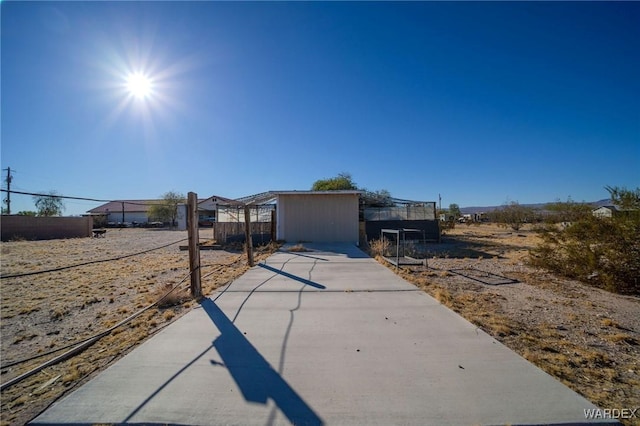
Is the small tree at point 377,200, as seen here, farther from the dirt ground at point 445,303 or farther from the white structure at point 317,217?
the dirt ground at point 445,303

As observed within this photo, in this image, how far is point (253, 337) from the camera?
135 inches

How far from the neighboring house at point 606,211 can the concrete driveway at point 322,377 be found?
17.7ft

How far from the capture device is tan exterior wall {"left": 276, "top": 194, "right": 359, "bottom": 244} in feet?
49.5

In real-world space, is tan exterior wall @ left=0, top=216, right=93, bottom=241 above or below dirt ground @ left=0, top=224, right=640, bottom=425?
above

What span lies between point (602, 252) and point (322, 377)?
753 centimetres

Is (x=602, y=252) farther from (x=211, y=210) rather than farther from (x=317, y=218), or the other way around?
(x=211, y=210)

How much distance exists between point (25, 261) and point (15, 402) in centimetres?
1220

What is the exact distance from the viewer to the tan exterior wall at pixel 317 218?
1509 centimetres

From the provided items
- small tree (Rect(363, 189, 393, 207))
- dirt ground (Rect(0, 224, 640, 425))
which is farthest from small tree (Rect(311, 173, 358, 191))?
dirt ground (Rect(0, 224, 640, 425))

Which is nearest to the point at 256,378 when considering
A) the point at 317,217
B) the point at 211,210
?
the point at 317,217

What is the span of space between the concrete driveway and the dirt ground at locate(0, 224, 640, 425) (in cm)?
34

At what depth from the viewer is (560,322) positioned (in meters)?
4.11

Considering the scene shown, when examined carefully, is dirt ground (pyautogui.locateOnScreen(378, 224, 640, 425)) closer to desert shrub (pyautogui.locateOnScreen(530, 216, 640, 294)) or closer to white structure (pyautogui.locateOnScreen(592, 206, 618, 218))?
desert shrub (pyautogui.locateOnScreen(530, 216, 640, 294))

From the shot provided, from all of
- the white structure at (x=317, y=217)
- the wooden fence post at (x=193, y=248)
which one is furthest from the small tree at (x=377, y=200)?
the wooden fence post at (x=193, y=248)
